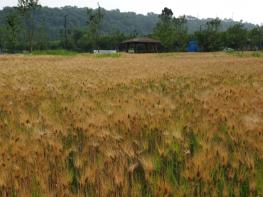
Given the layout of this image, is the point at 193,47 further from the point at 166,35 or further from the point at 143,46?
the point at 143,46

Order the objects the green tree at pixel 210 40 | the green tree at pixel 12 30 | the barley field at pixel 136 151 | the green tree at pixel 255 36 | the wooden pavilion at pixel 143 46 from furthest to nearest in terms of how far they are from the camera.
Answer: the green tree at pixel 255 36 < the wooden pavilion at pixel 143 46 < the green tree at pixel 210 40 < the green tree at pixel 12 30 < the barley field at pixel 136 151

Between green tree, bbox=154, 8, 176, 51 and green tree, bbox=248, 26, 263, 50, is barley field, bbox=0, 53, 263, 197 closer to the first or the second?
green tree, bbox=154, 8, 176, 51

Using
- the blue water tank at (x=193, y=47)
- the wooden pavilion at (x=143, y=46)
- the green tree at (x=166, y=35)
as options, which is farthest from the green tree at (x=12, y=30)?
the blue water tank at (x=193, y=47)

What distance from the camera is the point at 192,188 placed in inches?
97.1

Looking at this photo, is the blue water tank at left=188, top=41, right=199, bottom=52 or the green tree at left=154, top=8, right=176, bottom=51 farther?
the green tree at left=154, top=8, right=176, bottom=51

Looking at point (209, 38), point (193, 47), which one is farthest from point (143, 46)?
point (209, 38)

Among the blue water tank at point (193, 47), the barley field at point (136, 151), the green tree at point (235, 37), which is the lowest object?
the blue water tank at point (193, 47)

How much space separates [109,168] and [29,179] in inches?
22.7

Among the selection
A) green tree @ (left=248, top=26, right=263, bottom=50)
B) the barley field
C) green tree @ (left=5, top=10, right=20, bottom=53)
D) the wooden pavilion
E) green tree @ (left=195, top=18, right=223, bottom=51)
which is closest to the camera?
the barley field

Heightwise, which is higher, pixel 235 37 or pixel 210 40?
pixel 235 37

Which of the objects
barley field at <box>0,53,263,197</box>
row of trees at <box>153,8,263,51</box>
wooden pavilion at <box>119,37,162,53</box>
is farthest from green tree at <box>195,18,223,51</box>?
barley field at <box>0,53,263,197</box>

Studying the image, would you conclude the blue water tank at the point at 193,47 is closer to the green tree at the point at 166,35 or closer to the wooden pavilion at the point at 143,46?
the green tree at the point at 166,35

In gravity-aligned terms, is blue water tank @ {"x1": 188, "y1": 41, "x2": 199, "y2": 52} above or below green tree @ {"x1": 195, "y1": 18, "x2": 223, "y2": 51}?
below

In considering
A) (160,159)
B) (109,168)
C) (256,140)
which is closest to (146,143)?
(160,159)
